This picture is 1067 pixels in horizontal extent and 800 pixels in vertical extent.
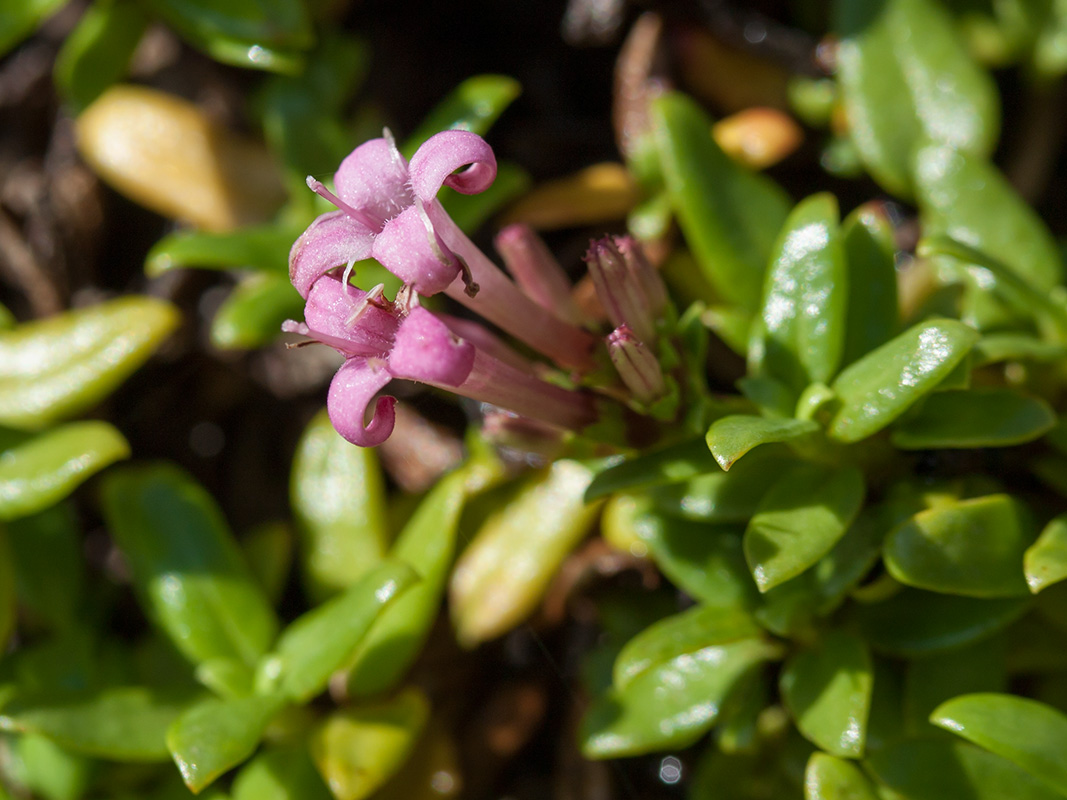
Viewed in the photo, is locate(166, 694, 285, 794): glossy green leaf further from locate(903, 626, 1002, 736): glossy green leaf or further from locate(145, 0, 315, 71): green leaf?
locate(145, 0, 315, 71): green leaf

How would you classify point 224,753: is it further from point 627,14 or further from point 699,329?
point 627,14

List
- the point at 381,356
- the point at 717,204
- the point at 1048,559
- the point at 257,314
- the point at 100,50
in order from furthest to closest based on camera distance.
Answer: the point at 100,50 → the point at 257,314 → the point at 717,204 → the point at 1048,559 → the point at 381,356

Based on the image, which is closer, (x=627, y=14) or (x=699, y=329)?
(x=699, y=329)

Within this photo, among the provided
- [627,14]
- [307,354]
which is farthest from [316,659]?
[627,14]

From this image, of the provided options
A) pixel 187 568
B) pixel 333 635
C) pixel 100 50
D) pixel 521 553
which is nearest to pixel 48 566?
pixel 187 568

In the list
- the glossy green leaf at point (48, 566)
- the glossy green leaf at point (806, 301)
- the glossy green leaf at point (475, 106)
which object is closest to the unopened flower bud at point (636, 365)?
the glossy green leaf at point (806, 301)

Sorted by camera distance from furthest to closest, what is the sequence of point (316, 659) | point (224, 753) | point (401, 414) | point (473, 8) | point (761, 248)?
1. point (473, 8)
2. point (401, 414)
3. point (761, 248)
4. point (316, 659)
5. point (224, 753)

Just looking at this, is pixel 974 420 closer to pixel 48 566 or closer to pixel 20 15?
pixel 48 566
